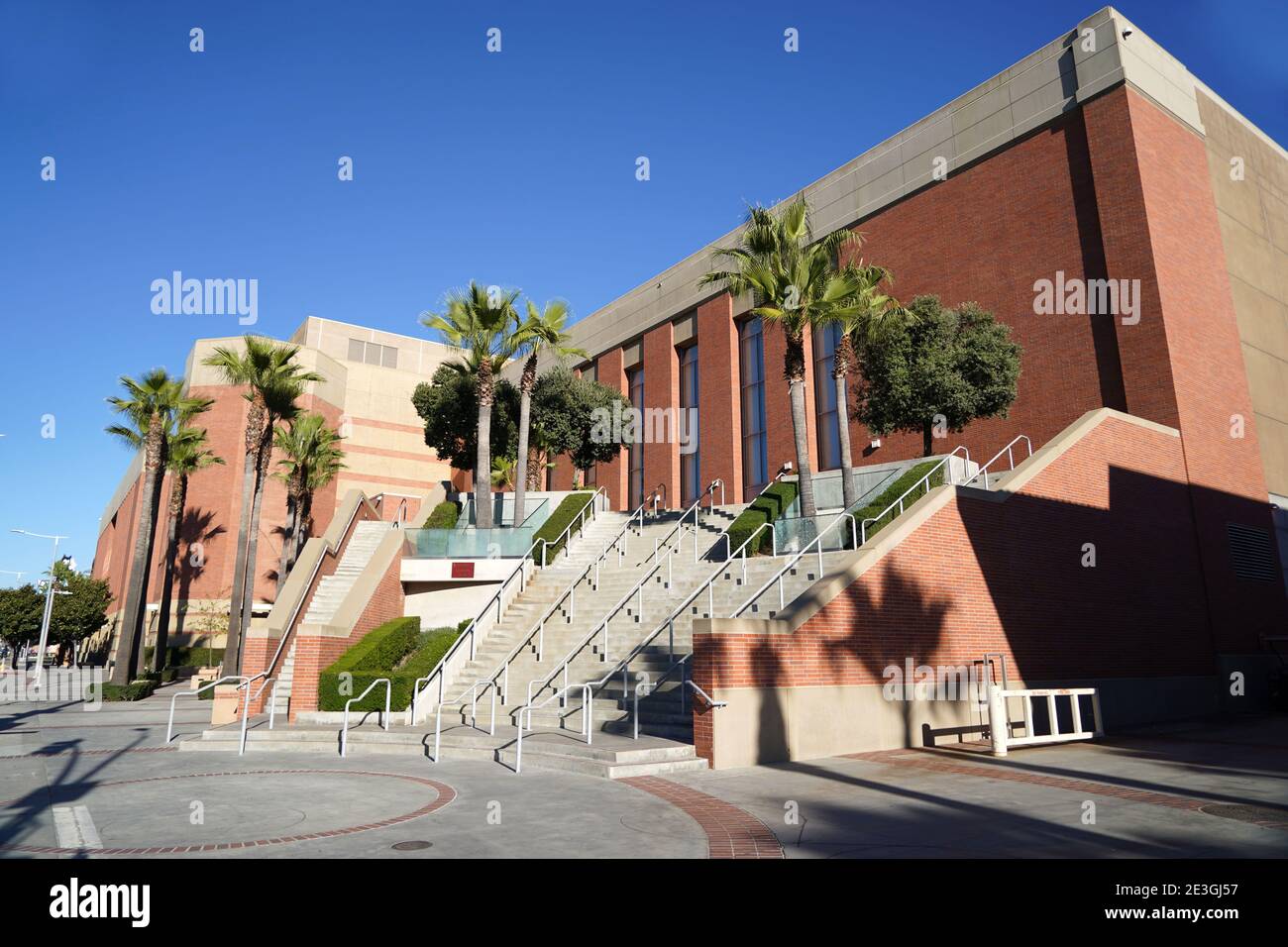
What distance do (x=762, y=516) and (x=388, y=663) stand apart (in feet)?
32.1

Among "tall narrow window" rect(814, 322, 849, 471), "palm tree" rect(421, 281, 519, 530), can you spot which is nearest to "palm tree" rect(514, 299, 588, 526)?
"palm tree" rect(421, 281, 519, 530)

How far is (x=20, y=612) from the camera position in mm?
55438

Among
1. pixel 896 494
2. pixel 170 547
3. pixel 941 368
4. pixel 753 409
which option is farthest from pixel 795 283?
pixel 170 547

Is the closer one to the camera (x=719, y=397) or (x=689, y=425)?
(x=719, y=397)

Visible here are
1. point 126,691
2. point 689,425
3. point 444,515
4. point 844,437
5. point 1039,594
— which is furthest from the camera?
point 689,425

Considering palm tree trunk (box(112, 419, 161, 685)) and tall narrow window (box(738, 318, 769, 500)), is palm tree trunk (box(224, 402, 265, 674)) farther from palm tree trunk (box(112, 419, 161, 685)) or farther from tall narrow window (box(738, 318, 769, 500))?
tall narrow window (box(738, 318, 769, 500))

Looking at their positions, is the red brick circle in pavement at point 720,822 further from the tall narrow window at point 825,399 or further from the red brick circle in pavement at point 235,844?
the tall narrow window at point 825,399

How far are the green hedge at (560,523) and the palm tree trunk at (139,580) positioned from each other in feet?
53.8

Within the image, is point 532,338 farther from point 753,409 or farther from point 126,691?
point 126,691

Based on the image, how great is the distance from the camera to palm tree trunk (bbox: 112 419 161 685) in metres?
30.4

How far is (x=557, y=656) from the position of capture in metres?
17.4

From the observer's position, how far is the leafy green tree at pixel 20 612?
5525 centimetres

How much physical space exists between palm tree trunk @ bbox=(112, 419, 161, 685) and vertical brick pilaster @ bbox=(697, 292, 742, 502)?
22.9 metres
